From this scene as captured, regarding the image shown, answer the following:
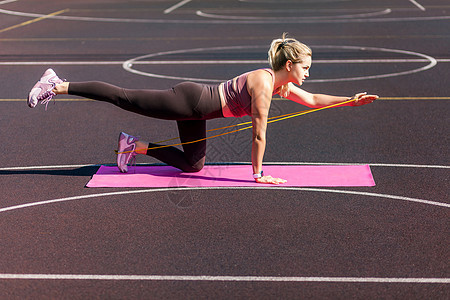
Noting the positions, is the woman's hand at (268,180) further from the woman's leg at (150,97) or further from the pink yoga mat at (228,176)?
the woman's leg at (150,97)

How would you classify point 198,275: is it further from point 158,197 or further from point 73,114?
point 73,114

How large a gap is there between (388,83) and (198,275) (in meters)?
7.05

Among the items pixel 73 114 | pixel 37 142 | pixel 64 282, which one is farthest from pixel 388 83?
pixel 64 282

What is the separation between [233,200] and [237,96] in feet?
2.98

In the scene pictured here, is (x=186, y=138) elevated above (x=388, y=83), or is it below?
above

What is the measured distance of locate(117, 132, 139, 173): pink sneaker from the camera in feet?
22.8

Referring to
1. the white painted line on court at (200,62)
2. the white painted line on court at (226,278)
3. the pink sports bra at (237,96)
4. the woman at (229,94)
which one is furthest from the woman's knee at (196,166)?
the white painted line on court at (200,62)

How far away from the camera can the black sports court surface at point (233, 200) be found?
4.77 meters

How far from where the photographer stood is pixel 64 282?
4734mm

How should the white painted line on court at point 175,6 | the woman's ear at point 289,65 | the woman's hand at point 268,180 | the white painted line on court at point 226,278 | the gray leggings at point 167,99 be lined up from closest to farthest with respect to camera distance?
the white painted line on court at point 226,278 → the woman's ear at point 289,65 → the gray leggings at point 167,99 → the woman's hand at point 268,180 → the white painted line on court at point 175,6

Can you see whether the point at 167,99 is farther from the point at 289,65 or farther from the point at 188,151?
the point at 289,65

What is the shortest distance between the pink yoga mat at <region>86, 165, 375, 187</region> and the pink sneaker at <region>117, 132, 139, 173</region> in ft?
0.28

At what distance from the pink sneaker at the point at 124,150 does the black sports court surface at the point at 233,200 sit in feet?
1.10

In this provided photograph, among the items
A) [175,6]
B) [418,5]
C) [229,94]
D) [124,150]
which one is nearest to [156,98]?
[229,94]
